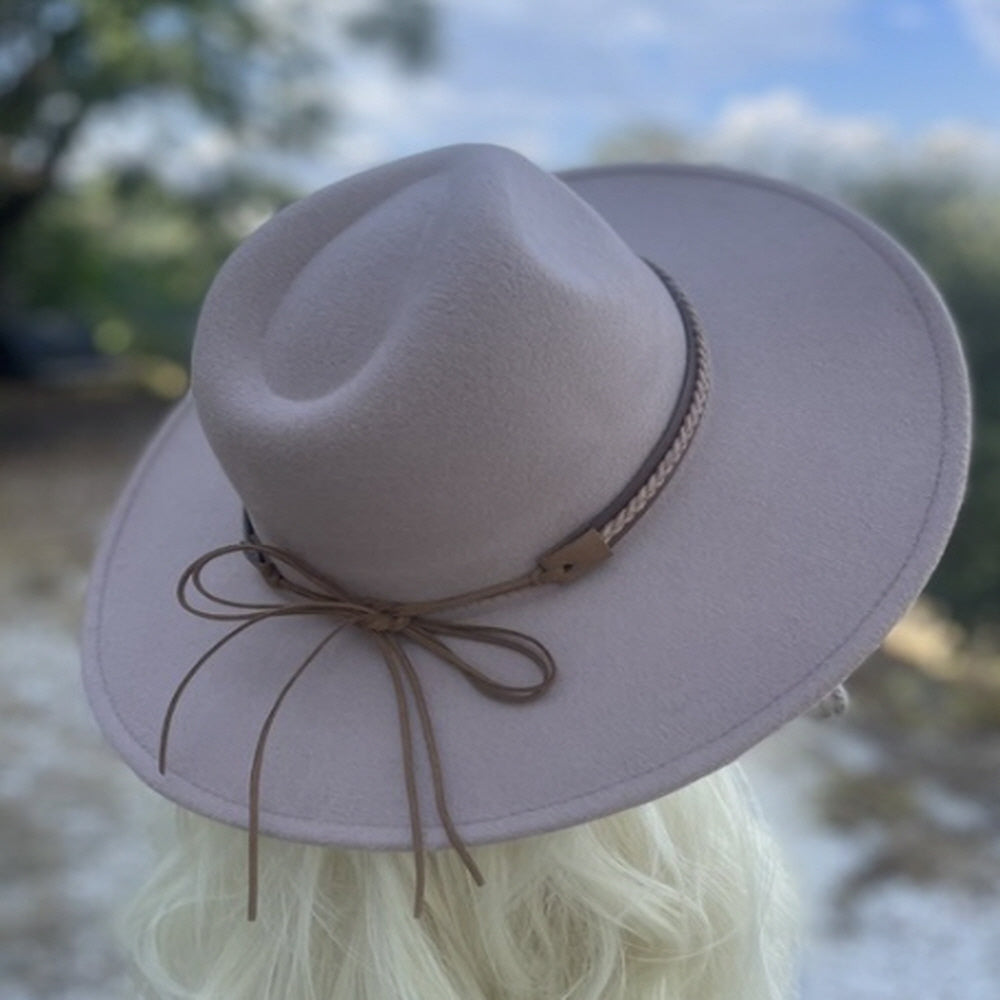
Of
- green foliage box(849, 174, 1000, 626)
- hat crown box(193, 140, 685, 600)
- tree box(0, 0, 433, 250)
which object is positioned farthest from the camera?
tree box(0, 0, 433, 250)

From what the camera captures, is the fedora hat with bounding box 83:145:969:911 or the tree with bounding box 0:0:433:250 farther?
the tree with bounding box 0:0:433:250

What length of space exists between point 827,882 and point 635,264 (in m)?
2.40

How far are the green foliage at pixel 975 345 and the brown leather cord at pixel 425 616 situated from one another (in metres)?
3.70

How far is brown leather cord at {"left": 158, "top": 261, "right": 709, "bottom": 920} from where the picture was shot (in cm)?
90

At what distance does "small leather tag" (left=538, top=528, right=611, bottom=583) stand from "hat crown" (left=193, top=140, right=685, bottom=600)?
1 centimetres

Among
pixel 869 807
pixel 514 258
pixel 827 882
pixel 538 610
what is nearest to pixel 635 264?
pixel 514 258

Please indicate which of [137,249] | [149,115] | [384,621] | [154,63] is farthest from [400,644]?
[137,249]

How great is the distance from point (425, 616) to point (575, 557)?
0.39 ft

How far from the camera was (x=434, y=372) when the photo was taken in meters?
0.87

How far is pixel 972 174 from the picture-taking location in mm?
4898

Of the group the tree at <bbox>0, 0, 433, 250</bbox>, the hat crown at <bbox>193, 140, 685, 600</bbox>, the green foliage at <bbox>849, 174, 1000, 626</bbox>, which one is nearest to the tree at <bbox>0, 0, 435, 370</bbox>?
the tree at <bbox>0, 0, 433, 250</bbox>

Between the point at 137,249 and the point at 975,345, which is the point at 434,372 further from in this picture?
the point at 137,249

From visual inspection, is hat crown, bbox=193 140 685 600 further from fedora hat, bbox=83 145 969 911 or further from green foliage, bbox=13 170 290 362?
green foliage, bbox=13 170 290 362

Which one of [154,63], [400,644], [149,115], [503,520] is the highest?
[503,520]
